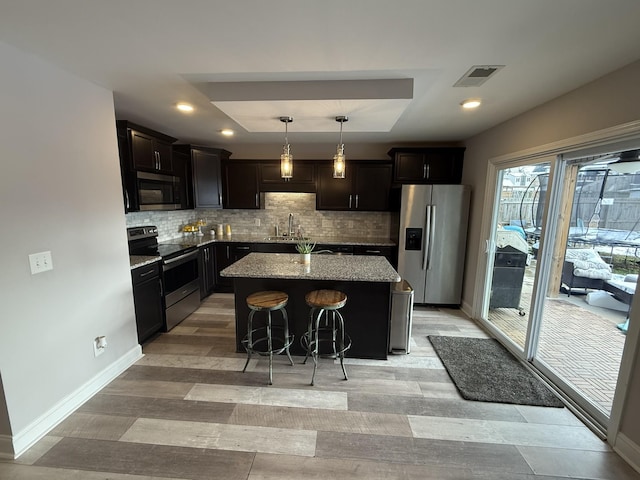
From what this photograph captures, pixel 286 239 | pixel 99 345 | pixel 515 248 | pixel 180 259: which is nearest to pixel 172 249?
pixel 180 259

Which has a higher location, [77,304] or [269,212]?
[269,212]

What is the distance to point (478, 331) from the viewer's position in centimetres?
324

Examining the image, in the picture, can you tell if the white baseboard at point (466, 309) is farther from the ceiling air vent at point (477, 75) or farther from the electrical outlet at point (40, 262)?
the electrical outlet at point (40, 262)

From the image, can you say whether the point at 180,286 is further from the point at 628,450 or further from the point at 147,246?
the point at 628,450

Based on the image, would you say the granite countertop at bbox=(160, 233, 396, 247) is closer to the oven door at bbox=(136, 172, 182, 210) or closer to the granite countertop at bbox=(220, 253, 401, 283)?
the oven door at bbox=(136, 172, 182, 210)

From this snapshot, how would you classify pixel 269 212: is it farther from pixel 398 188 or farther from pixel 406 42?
pixel 406 42

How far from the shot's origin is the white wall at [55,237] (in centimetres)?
161

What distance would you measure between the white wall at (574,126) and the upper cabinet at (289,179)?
2.43 metres

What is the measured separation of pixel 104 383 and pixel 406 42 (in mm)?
3380

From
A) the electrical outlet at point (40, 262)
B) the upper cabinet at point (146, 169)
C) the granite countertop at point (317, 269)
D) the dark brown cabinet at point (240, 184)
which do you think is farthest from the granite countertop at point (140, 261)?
the dark brown cabinet at point (240, 184)

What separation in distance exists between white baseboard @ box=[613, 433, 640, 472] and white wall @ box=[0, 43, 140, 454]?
375 cm

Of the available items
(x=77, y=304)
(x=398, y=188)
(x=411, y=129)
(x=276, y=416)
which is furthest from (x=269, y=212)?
(x=276, y=416)

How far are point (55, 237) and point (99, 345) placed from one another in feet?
3.16

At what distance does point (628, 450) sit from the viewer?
5.39 feet
